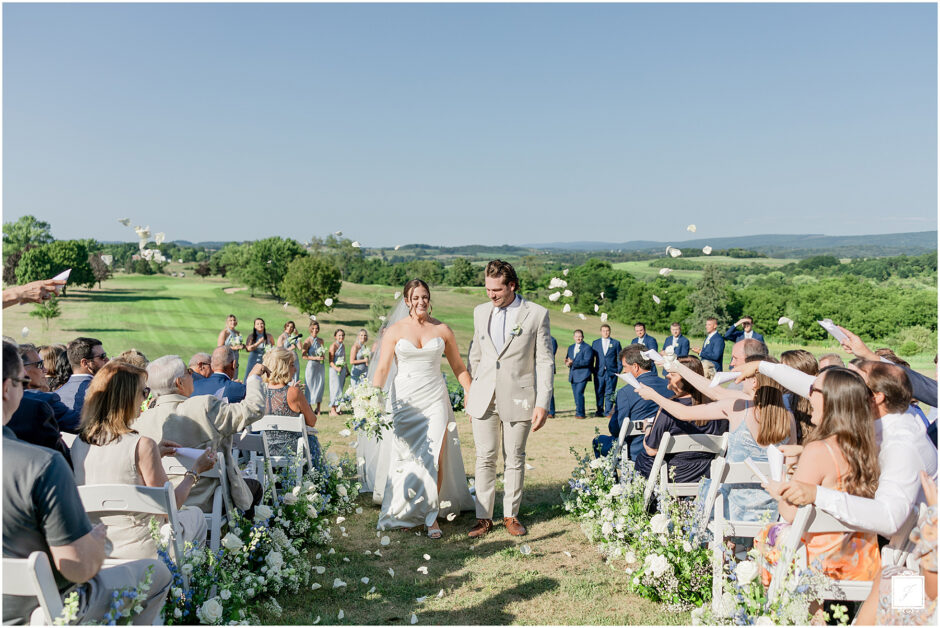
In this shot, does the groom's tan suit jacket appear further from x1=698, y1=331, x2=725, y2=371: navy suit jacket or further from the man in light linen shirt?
x1=698, y1=331, x2=725, y2=371: navy suit jacket

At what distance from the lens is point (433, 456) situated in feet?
21.0

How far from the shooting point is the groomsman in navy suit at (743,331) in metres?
13.0

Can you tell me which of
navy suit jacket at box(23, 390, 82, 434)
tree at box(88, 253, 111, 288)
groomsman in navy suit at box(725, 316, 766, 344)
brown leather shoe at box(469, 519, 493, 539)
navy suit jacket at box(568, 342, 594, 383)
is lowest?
brown leather shoe at box(469, 519, 493, 539)

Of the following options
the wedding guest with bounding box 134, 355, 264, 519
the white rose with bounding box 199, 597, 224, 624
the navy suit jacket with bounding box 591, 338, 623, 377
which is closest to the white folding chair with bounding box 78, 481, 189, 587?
the white rose with bounding box 199, 597, 224, 624

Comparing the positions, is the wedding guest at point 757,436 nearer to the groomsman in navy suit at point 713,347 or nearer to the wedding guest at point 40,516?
the wedding guest at point 40,516

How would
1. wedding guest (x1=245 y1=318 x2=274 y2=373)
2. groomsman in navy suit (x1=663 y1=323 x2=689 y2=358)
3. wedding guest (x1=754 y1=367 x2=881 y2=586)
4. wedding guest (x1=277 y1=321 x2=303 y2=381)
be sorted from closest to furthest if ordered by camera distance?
1. wedding guest (x1=754 y1=367 x2=881 y2=586)
2. wedding guest (x1=277 y1=321 x2=303 y2=381)
3. wedding guest (x1=245 y1=318 x2=274 y2=373)
4. groomsman in navy suit (x1=663 y1=323 x2=689 y2=358)

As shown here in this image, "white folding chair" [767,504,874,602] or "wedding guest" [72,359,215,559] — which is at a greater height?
"wedding guest" [72,359,215,559]

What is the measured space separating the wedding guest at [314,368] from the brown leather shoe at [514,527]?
8629mm

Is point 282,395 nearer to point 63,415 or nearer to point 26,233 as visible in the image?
point 63,415

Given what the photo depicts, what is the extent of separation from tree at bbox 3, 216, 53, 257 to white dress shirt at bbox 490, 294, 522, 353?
2627 inches

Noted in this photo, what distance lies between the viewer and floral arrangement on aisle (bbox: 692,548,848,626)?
3.26 m

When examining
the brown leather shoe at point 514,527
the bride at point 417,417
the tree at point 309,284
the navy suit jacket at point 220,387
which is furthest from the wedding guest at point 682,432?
the tree at point 309,284

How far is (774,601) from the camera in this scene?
3.36 meters

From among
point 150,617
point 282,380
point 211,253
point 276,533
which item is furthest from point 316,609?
point 211,253
